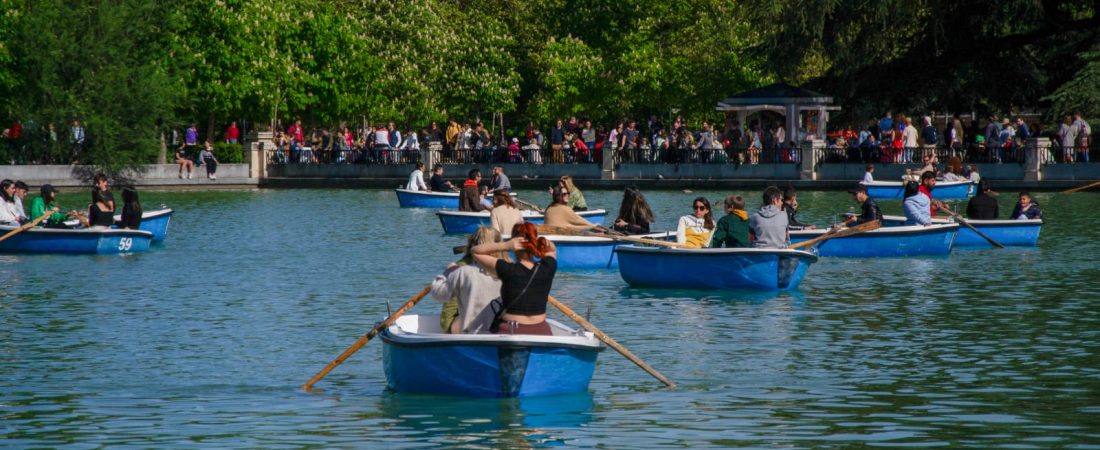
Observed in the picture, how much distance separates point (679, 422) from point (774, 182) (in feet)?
142

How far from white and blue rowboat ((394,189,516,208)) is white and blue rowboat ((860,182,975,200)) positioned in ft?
38.7

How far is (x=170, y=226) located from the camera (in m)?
42.5

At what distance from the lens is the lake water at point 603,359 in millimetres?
14750

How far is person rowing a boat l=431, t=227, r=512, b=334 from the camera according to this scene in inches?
603

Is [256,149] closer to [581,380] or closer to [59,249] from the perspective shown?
[59,249]

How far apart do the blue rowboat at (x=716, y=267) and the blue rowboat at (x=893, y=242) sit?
18.6ft

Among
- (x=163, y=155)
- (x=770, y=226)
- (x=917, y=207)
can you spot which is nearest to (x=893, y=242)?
(x=917, y=207)

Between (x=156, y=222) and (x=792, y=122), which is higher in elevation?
(x=792, y=122)

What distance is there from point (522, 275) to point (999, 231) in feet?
68.2

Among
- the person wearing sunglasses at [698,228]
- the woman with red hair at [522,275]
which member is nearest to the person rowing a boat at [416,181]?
the person wearing sunglasses at [698,228]

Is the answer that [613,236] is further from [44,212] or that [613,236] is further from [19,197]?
[19,197]

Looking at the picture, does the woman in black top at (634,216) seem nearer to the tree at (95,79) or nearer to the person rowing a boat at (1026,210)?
the person rowing a boat at (1026,210)

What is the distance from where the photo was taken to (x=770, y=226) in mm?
24781

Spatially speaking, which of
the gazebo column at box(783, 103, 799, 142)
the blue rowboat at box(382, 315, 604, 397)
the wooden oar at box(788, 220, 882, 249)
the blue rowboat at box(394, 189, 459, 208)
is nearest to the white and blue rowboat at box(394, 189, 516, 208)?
the blue rowboat at box(394, 189, 459, 208)
